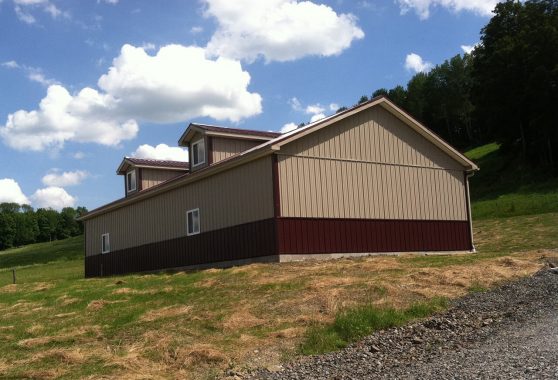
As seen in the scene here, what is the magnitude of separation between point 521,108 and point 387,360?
47683 millimetres

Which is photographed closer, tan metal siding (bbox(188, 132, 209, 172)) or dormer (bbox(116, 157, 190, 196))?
tan metal siding (bbox(188, 132, 209, 172))

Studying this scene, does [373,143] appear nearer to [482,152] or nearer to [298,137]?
[298,137]

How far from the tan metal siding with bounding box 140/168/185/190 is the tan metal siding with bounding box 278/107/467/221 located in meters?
12.6

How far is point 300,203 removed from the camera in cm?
2078

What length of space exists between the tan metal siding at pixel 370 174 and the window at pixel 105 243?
1582cm

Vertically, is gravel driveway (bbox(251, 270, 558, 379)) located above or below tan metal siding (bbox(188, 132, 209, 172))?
below

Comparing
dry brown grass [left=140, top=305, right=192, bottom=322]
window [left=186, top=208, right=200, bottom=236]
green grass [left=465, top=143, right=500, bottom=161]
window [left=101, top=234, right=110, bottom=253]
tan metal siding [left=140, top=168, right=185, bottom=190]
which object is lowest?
dry brown grass [left=140, top=305, right=192, bottom=322]

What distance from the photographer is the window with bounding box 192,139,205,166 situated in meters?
25.8

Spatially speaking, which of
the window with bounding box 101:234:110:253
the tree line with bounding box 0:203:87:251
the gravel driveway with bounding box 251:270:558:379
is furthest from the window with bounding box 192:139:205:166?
the tree line with bounding box 0:203:87:251

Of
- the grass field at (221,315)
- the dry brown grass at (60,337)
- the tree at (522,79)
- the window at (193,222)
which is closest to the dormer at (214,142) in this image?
the window at (193,222)

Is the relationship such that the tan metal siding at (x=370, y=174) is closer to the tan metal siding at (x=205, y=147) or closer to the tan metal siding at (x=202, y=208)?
the tan metal siding at (x=202, y=208)

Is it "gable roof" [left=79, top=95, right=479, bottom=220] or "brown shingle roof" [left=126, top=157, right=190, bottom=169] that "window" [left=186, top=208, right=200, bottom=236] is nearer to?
"gable roof" [left=79, top=95, right=479, bottom=220]

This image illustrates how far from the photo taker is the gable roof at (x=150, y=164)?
102 ft

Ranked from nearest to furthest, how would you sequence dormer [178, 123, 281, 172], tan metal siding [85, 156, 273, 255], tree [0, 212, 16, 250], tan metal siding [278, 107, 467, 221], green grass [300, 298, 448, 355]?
green grass [300, 298, 448, 355]
tan metal siding [278, 107, 467, 221]
tan metal siding [85, 156, 273, 255]
dormer [178, 123, 281, 172]
tree [0, 212, 16, 250]
